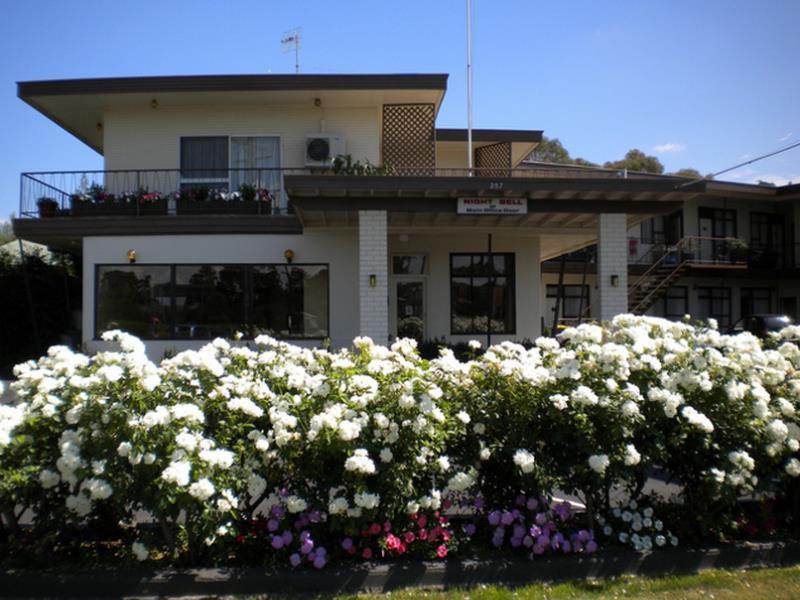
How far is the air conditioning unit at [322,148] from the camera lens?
15695 mm

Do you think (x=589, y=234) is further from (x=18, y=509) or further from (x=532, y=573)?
(x=18, y=509)

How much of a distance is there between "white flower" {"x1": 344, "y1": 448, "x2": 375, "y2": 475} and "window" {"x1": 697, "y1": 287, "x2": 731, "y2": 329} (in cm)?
2775

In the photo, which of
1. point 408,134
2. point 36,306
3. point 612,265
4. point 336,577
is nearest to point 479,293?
point 612,265

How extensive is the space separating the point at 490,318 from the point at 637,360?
1177cm

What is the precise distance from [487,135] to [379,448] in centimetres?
1593

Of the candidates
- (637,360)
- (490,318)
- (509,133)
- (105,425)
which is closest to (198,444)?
(105,425)

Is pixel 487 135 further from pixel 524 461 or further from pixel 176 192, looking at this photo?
pixel 524 461

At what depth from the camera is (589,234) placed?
616 inches

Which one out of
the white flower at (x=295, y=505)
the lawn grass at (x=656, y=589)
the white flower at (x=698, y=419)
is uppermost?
the white flower at (x=698, y=419)

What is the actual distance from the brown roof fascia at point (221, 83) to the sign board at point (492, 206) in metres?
5.01

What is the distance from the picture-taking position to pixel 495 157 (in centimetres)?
1847

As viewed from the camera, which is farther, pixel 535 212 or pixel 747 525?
pixel 535 212

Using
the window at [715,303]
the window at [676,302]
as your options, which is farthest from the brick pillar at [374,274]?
the window at [715,303]

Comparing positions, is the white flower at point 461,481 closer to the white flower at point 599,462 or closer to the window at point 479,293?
the white flower at point 599,462
